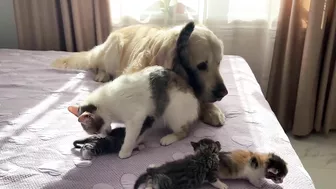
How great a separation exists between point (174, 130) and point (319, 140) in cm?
146

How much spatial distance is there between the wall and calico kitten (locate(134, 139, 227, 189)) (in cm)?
189

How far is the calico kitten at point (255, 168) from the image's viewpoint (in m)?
1.05

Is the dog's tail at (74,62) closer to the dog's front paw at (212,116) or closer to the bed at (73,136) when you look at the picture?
the bed at (73,136)

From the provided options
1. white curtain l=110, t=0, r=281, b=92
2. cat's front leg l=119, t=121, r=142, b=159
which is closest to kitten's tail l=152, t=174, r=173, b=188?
cat's front leg l=119, t=121, r=142, b=159

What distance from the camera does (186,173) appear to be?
101 cm

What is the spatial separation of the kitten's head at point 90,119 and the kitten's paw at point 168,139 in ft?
0.69

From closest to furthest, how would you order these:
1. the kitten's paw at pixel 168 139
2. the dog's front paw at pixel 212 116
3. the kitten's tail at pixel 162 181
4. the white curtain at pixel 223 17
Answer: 1. the kitten's tail at pixel 162 181
2. the kitten's paw at pixel 168 139
3. the dog's front paw at pixel 212 116
4. the white curtain at pixel 223 17

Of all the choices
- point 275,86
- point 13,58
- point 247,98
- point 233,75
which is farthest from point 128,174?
point 275,86

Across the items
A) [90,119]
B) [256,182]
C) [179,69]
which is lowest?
[256,182]

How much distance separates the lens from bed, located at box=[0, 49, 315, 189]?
1.10 metres

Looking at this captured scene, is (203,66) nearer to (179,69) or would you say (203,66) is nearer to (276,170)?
(179,69)

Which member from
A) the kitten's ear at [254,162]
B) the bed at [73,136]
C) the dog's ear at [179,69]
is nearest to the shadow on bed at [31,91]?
the bed at [73,136]

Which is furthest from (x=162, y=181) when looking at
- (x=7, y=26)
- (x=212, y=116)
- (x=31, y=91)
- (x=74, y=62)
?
(x=7, y=26)

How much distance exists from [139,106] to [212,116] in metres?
0.33
